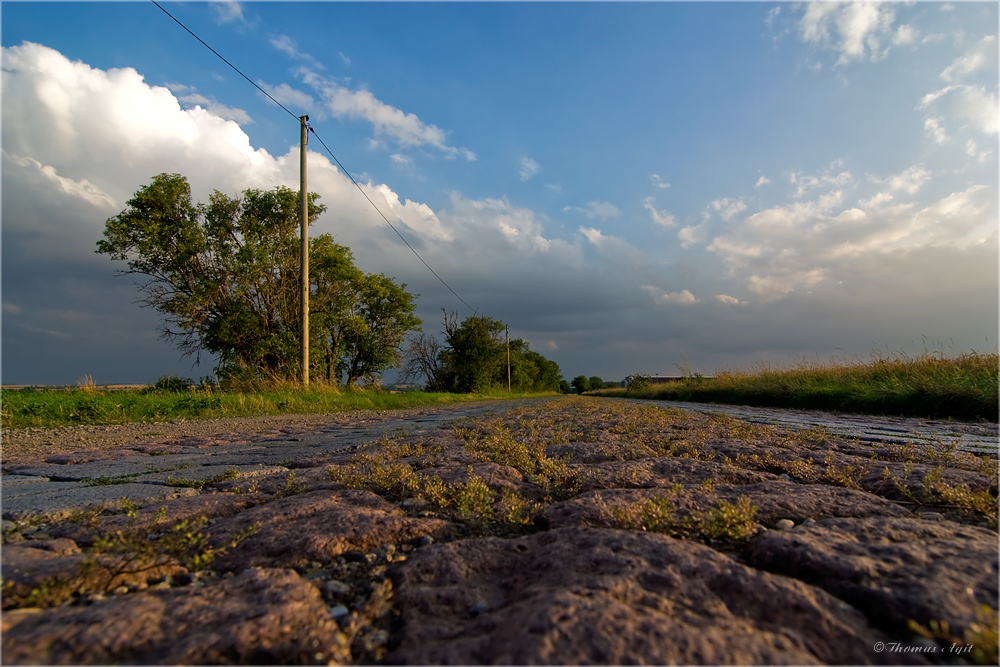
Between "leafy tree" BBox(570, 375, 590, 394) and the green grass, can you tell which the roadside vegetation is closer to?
the green grass

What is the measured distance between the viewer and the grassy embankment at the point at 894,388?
7.38 meters

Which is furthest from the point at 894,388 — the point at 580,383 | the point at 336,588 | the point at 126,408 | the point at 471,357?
the point at 580,383

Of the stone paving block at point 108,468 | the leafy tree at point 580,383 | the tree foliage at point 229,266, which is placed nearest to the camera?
the stone paving block at point 108,468

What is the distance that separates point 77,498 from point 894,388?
11948 mm

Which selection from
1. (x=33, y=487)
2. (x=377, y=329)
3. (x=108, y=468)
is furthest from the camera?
(x=377, y=329)

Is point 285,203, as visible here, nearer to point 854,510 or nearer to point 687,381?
point 687,381

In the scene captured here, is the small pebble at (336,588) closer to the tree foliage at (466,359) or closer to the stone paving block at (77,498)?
the stone paving block at (77,498)

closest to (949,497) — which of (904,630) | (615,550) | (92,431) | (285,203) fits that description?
(904,630)

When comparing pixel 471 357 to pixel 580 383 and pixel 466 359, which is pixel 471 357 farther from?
pixel 580 383

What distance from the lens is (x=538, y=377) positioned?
68.8 m

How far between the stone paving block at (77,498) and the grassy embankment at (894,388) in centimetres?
980

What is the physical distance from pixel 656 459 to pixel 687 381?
22.4 meters

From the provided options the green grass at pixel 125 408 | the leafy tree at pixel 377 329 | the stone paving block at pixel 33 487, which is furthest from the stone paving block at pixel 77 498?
the leafy tree at pixel 377 329

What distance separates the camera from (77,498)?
7.39ft
